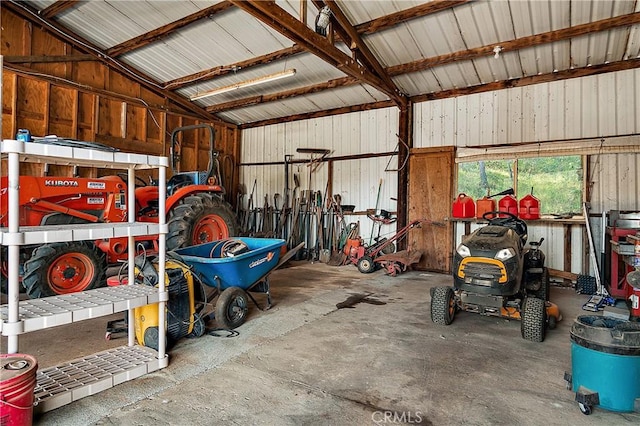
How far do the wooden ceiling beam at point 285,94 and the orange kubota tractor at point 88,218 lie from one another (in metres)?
2.90

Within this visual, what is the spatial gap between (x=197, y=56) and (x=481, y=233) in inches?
226

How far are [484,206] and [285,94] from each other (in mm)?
4483

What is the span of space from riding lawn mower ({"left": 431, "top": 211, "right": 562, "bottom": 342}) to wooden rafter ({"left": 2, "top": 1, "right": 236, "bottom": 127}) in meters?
6.99

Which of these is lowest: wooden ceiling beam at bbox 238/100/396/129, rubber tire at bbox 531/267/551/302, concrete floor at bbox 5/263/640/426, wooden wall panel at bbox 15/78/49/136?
concrete floor at bbox 5/263/640/426

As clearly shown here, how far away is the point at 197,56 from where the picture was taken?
6746mm

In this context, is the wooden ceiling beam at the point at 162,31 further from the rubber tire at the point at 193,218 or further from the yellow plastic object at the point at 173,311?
the yellow plastic object at the point at 173,311

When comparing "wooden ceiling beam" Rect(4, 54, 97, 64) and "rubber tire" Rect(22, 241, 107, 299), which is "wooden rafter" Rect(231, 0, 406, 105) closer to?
→ "rubber tire" Rect(22, 241, 107, 299)

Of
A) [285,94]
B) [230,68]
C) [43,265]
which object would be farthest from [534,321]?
[285,94]

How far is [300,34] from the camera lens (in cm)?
431

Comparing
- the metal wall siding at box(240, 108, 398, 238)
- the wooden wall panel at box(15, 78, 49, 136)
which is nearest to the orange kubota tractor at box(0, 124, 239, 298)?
the wooden wall panel at box(15, 78, 49, 136)

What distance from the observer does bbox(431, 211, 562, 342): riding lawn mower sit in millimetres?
3229

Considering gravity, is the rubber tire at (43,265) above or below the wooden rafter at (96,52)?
below

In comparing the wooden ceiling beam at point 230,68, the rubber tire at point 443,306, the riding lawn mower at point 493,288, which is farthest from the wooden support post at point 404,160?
the rubber tire at point 443,306

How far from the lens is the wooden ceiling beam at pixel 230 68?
6137 millimetres
